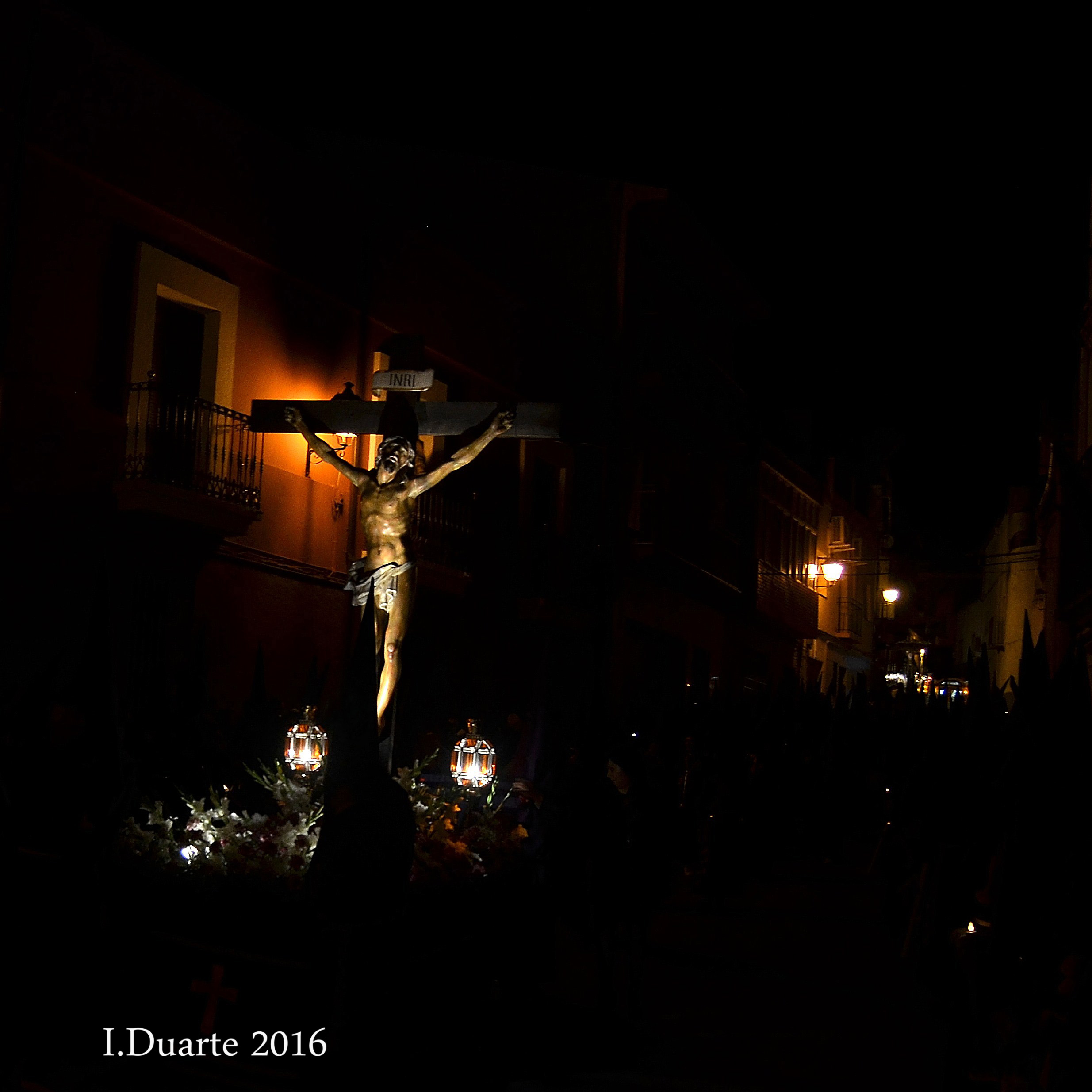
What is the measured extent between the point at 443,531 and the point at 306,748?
9.81 meters

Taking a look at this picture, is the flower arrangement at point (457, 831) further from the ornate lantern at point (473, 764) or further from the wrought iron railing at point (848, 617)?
the wrought iron railing at point (848, 617)

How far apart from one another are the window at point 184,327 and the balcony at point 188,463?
28 centimetres

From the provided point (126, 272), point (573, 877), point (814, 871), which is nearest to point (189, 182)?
point (126, 272)

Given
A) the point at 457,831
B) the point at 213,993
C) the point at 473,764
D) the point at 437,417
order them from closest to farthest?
the point at 213,993 < the point at 457,831 < the point at 473,764 < the point at 437,417

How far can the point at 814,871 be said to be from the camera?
20703 millimetres

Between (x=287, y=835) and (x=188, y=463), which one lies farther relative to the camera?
(x=188, y=463)

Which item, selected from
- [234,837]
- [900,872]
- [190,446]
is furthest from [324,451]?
[900,872]

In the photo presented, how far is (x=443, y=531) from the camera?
19578 mm

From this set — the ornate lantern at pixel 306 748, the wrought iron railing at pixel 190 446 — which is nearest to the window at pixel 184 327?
the wrought iron railing at pixel 190 446

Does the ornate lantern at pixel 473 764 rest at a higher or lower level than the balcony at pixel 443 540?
lower

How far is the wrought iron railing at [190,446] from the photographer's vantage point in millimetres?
14758

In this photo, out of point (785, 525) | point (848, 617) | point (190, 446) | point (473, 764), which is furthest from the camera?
point (848, 617)

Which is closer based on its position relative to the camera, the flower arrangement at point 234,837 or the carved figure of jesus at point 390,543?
the flower arrangement at point 234,837

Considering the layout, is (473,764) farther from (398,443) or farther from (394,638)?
(398,443)
